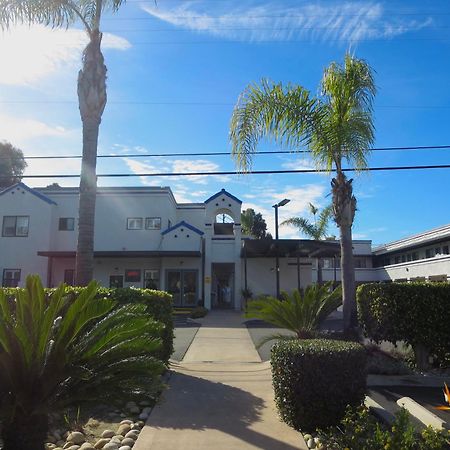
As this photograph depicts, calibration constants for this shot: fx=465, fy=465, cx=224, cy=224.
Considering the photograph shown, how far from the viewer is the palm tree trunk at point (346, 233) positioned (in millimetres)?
11055

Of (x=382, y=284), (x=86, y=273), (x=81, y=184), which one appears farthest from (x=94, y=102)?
(x=382, y=284)

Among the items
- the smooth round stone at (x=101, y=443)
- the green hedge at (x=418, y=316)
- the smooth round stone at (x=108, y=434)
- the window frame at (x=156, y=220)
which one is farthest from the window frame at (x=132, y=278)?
the smooth round stone at (x=101, y=443)

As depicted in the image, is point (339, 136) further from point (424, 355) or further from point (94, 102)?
point (94, 102)

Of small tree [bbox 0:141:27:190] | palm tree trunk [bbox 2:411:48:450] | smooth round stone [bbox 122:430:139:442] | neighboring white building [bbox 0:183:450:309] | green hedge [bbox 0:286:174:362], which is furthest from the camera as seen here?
small tree [bbox 0:141:27:190]

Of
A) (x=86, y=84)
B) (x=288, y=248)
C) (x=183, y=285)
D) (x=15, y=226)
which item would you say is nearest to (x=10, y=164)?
(x=15, y=226)

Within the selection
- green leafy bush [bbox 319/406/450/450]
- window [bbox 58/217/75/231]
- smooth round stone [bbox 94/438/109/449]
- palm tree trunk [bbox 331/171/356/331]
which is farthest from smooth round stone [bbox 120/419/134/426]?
window [bbox 58/217/75/231]

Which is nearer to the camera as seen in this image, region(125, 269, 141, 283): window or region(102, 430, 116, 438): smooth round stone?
region(102, 430, 116, 438): smooth round stone

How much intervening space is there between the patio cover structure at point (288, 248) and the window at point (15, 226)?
14705mm

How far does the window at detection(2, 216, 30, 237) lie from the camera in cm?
3118

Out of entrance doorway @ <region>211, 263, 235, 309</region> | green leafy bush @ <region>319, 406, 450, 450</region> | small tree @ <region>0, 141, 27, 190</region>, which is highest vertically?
small tree @ <region>0, 141, 27, 190</region>

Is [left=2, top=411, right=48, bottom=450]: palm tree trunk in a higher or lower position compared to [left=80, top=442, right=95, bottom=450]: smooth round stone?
higher

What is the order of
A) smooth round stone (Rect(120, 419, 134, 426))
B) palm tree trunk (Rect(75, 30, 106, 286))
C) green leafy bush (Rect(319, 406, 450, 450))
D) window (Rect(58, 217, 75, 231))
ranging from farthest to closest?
window (Rect(58, 217, 75, 231)) < palm tree trunk (Rect(75, 30, 106, 286)) < smooth round stone (Rect(120, 419, 134, 426)) < green leafy bush (Rect(319, 406, 450, 450))

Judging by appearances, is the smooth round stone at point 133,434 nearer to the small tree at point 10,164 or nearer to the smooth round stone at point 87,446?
the smooth round stone at point 87,446

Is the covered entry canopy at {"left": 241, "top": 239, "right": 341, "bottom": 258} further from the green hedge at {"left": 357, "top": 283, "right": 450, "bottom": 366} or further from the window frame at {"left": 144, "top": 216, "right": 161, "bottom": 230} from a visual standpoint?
the green hedge at {"left": 357, "top": 283, "right": 450, "bottom": 366}
